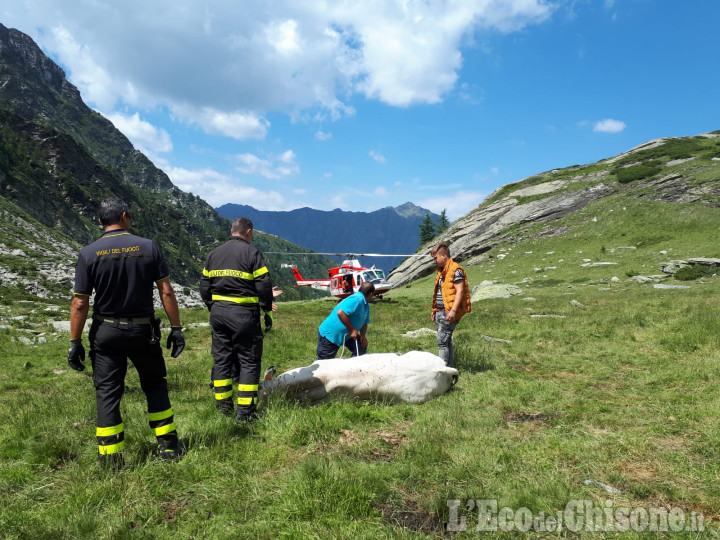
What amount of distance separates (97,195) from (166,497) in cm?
15218

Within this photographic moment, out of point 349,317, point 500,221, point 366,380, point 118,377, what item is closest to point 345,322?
point 349,317

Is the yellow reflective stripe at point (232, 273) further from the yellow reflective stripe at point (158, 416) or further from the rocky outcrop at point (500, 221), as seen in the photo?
the rocky outcrop at point (500, 221)

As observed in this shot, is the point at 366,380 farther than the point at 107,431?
Yes

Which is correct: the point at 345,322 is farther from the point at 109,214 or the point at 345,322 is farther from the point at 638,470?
the point at 638,470

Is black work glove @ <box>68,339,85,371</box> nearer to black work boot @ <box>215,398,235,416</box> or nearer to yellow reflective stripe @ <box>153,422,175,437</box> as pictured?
yellow reflective stripe @ <box>153,422,175,437</box>

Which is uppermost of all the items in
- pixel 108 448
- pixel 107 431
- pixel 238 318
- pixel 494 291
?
pixel 238 318

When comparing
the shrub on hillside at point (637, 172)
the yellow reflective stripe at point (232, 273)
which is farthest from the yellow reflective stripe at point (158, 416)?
the shrub on hillside at point (637, 172)

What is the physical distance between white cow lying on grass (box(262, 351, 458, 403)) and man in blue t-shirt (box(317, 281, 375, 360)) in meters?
0.80

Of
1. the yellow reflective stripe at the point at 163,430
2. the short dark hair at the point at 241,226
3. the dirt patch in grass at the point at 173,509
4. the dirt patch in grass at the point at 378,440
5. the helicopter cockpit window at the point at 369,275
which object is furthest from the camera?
the helicopter cockpit window at the point at 369,275

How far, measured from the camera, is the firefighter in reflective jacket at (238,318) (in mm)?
5578

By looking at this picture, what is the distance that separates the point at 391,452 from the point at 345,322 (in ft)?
9.68

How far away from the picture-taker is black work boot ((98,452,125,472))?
4117 millimetres

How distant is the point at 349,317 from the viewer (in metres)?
7.50

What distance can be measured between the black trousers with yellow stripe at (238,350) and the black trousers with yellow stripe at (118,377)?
107 centimetres
